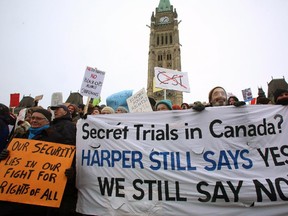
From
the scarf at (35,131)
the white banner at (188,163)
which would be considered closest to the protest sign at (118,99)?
the white banner at (188,163)

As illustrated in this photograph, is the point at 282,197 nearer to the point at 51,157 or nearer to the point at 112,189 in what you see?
the point at 112,189

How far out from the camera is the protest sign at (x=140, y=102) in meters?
4.79

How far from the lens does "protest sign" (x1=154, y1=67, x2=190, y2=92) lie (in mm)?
6273

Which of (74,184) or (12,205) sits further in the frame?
(74,184)

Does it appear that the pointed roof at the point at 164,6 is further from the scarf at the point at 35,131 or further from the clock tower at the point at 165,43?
the scarf at the point at 35,131

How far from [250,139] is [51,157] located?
260 centimetres

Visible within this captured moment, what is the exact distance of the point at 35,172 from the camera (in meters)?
→ 2.83

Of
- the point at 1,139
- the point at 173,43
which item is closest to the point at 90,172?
the point at 1,139

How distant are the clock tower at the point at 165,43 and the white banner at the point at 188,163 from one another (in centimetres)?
4357

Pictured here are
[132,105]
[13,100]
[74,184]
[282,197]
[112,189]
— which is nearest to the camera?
[282,197]

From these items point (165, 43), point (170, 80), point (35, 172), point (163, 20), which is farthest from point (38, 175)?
point (163, 20)

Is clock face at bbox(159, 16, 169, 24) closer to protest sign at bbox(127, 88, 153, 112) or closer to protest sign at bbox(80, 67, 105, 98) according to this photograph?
protest sign at bbox(80, 67, 105, 98)

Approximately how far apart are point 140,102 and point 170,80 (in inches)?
72.4

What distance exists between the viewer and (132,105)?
4.91m
